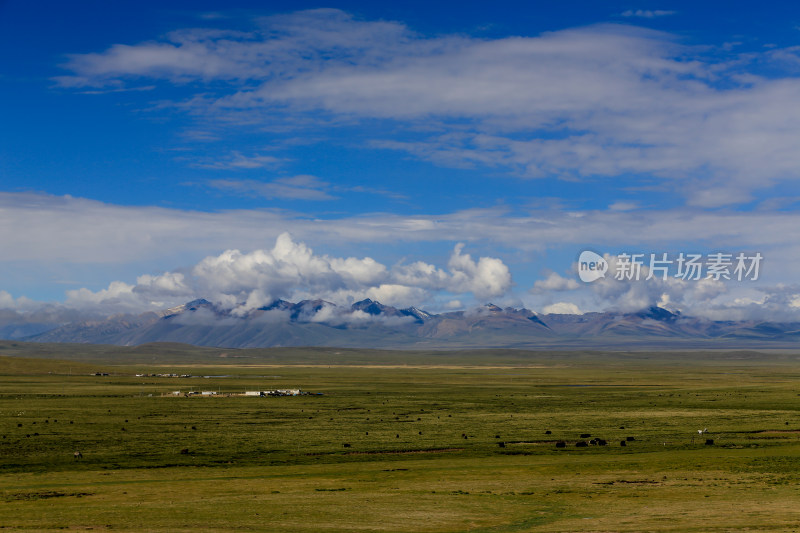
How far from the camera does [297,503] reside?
157 ft

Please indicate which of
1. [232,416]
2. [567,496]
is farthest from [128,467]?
[232,416]

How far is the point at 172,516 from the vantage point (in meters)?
43.6

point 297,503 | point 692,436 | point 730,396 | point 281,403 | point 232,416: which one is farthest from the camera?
point 730,396

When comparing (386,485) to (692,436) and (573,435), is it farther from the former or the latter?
(692,436)

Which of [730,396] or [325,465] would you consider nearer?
[325,465]

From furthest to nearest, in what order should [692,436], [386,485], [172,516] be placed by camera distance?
1. [692,436]
2. [386,485]
3. [172,516]

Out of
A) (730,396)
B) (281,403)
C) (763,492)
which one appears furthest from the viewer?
(730,396)

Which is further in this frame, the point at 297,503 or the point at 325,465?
the point at 325,465

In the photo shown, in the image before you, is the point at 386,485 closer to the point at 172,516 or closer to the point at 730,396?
the point at 172,516

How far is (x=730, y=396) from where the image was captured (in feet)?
506

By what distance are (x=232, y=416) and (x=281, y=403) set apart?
86.5 feet

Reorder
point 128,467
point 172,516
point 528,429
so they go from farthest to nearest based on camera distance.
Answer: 1. point 528,429
2. point 128,467
3. point 172,516

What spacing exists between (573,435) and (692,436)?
12.7m

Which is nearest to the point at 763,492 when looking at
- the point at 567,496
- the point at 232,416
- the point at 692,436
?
the point at 567,496
